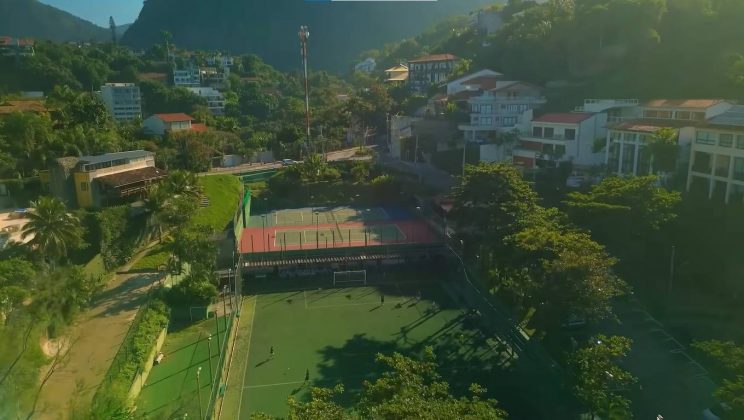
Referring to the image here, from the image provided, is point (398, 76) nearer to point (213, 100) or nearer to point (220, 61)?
point (213, 100)

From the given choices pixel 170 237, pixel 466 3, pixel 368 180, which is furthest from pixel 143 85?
pixel 466 3

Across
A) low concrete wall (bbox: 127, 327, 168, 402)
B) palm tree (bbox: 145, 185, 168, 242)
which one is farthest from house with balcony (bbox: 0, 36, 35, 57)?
low concrete wall (bbox: 127, 327, 168, 402)

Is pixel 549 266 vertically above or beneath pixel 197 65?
beneath

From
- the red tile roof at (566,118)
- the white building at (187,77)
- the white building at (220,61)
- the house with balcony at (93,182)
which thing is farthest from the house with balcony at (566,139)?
the white building at (220,61)

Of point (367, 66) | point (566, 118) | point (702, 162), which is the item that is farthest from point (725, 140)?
point (367, 66)

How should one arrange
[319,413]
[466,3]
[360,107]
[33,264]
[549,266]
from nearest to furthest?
1. [319,413]
2. [549,266]
3. [33,264]
4. [360,107]
5. [466,3]

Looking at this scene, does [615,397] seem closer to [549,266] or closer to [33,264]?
[549,266]

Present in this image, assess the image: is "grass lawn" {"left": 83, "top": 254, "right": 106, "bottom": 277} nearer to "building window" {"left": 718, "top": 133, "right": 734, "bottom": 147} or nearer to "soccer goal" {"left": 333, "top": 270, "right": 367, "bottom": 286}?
"soccer goal" {"left": 333, "top": 270, "right": 367, "bottom": 286}
